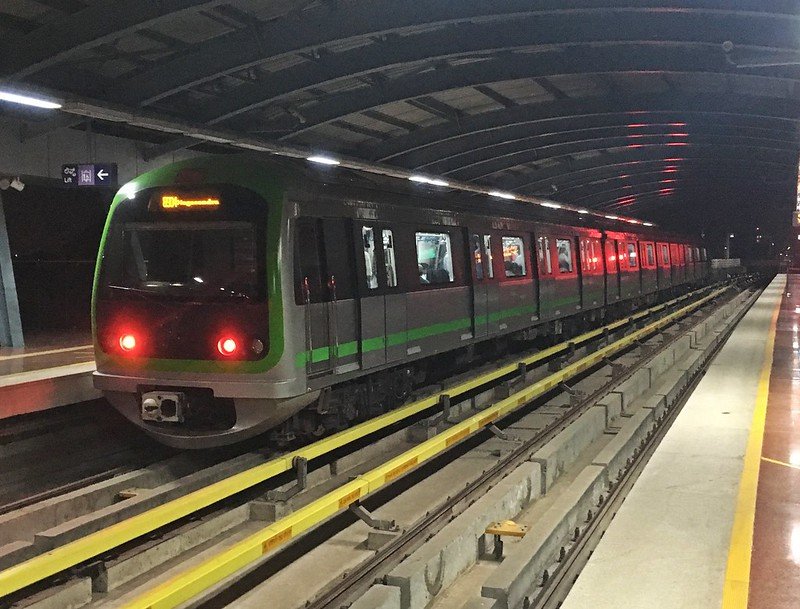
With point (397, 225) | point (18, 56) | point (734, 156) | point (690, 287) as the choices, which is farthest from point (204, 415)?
point (690, 287)

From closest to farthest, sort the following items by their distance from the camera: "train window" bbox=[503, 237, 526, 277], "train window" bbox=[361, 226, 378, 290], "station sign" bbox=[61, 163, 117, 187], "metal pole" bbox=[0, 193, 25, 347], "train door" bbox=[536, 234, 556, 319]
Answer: "train window" bbox=[361, 226, 378, 290] < "station sign" bbox=[61, 163, 117, 187] < "train window" bbox=[503, 237, 526, 277] < "metal pole" bbox=[0, 193, 25, 347] < "train door" bbox=[536, 234, 556, 319]

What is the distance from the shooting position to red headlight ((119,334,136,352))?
786cm

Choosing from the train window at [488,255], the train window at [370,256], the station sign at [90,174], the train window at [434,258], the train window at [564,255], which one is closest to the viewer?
the train window at [370,256]

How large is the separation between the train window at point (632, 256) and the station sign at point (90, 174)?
14.9 metres

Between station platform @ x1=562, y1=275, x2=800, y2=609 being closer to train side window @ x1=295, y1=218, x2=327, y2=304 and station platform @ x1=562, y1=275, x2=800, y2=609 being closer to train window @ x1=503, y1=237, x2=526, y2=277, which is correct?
train side window @ x1=295, y1=218, x2=327, y2=304

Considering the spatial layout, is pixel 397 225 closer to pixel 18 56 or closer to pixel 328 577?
pixel 328 577

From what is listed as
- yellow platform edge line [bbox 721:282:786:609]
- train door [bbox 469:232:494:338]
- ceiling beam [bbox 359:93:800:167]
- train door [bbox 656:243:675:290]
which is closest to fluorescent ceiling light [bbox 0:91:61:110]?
train door [bbox 469:232:494:338]

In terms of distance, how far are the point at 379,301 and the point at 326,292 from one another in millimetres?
1156

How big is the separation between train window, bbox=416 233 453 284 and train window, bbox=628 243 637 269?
13237 mm

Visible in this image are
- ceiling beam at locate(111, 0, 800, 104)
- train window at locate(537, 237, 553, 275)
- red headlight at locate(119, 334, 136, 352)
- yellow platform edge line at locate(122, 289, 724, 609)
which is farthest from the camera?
train window at locate(537, 237, 553, 275)

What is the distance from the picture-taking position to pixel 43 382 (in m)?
9.26

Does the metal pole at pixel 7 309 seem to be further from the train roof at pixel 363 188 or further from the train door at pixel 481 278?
the train door at pixel 481 278

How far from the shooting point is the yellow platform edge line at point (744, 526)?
4691mm

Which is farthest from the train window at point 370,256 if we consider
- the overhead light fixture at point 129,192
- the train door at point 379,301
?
the overhead light fixture at point 129,192
